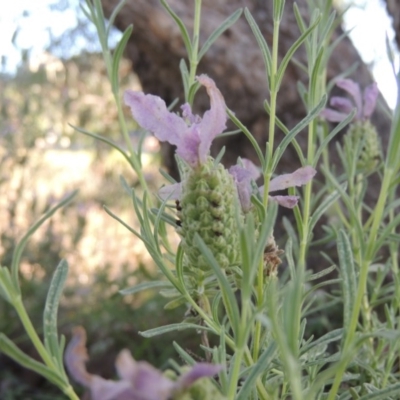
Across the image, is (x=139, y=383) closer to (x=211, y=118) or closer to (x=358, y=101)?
(x=211, y=118)

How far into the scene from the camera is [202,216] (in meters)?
0.41

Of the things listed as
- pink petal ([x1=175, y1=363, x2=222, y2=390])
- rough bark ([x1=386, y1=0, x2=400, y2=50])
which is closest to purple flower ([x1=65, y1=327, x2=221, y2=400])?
pink petal ([x1=175, y1=363, x2=222, y2=390])

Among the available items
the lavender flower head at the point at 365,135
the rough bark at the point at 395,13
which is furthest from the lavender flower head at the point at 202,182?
the rough bark at the point at 395,13

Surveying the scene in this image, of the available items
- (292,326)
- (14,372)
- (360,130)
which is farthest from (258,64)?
(292,326)

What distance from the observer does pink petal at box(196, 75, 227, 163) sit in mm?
401

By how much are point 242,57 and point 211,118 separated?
3.36 feet

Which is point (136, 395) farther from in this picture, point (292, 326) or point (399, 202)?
point (399, 202)

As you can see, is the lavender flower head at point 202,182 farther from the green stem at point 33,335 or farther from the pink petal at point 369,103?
the pink petal at point 369,103

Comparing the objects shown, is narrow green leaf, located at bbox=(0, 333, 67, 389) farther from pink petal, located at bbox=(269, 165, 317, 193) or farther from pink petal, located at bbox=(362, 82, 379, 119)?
pink petal, located at bbox=(362, 82, 379, 119)

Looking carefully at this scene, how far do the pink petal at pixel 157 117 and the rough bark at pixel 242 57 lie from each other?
98 centimetres

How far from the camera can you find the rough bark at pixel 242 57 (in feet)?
4.53

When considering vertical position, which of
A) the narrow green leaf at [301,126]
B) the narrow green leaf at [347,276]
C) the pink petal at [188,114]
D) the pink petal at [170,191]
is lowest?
the narrow green leaf at [347,276]

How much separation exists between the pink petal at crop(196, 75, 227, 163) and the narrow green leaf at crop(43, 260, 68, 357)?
136 mm

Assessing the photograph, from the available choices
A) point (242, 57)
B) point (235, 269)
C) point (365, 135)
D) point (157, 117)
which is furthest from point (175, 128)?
point (242, 57)
